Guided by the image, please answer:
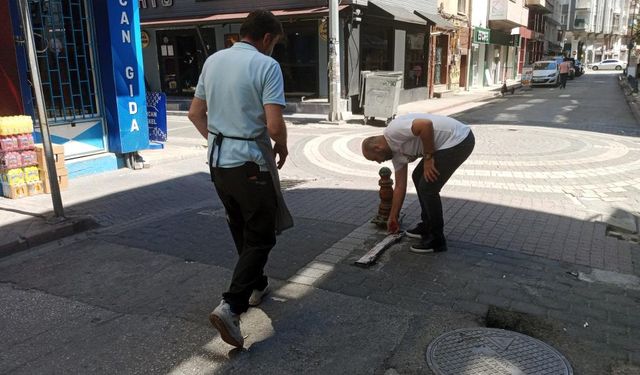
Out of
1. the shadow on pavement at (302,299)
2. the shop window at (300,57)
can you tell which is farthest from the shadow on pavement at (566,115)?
the shadow on pavement at (302,299)

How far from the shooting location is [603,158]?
30.7 feet

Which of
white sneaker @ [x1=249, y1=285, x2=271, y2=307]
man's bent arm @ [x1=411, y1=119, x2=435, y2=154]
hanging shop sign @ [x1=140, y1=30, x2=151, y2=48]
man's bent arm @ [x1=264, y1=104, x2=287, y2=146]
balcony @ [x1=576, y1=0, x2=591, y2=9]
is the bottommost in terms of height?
white sneaker @ [x1=249, y1=285, x2=271, y2=307]

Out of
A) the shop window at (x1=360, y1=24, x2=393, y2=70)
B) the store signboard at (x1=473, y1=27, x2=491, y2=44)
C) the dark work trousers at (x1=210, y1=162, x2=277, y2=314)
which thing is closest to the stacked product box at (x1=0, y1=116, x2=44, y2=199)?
the dark work trousers at (x1=210, y1=162, x2=277, y2=314)

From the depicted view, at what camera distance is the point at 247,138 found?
3111 millimetres

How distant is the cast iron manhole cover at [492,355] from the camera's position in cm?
293

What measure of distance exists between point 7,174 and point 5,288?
2.84m

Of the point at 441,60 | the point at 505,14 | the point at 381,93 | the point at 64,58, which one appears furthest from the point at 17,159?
the point at 505,14

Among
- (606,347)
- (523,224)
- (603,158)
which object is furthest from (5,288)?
(603,158)

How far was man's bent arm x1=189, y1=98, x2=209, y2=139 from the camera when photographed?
338 centimetres

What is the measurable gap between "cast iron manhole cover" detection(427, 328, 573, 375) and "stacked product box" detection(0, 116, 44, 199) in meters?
5.69

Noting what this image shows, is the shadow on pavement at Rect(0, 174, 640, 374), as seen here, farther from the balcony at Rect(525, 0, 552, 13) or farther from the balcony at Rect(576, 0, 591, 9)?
the balcony at Rect(576, 0, 591, 9)

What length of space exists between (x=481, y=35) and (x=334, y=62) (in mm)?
18877

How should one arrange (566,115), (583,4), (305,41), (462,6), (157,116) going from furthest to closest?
(583,4) < (462,6) < (305,41) < (566,115) < (157,116)

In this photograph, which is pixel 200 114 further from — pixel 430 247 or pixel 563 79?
pixel 563 79
